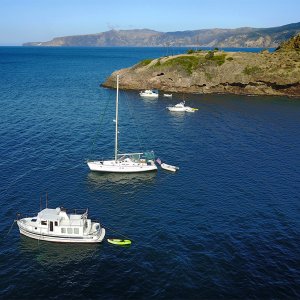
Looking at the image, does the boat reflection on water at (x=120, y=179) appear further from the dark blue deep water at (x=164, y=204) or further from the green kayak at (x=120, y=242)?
the green kayak at (x=120, y=242)

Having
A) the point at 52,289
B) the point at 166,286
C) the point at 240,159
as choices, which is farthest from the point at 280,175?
the point at 52,289

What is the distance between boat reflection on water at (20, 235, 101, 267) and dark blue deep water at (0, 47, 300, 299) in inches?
5.4

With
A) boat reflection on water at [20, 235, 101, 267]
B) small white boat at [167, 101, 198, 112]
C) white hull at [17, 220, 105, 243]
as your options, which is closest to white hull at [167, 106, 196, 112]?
small white boat at [167, 101, 198, 112]

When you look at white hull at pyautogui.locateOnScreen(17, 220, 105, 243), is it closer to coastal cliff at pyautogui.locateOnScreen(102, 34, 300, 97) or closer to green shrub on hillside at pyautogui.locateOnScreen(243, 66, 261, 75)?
coastal cliff at pyautogui.locateOnScreen(102, 34, 300, 97)

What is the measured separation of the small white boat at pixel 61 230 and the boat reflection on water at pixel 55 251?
72cm

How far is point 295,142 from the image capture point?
9656cm

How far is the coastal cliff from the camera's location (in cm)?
15888

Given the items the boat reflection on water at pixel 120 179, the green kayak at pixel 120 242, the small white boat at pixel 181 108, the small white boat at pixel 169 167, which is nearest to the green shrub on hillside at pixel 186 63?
the small white boat at pixel 181 108

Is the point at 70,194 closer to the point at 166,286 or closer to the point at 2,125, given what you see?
the point at 166,286

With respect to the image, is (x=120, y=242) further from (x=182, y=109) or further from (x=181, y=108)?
(x=181, y=108)

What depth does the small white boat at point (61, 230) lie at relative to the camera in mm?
51719

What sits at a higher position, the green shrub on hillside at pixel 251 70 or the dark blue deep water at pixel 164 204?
the green shrub on hillside at pixel 251 70

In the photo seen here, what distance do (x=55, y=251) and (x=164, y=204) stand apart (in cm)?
2070

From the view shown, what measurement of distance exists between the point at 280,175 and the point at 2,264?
54.5m
